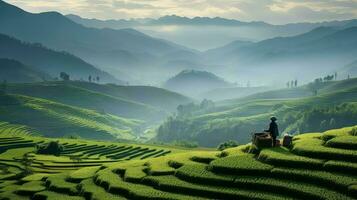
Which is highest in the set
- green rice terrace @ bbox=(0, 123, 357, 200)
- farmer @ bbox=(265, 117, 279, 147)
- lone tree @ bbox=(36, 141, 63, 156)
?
farmer @ bbox=(265, 117, 279, 147)

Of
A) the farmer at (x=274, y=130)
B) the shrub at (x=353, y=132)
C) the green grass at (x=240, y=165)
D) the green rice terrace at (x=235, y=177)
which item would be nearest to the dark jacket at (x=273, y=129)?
the farmer at (x=274, y=130)

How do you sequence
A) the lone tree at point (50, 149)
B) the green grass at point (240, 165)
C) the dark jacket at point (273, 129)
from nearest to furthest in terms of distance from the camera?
the green grass at point (240, 165) → the dark jacket at point (273, 129) → the lone tree at point (50, 149)

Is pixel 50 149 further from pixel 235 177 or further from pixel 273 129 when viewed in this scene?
pixel 235 177

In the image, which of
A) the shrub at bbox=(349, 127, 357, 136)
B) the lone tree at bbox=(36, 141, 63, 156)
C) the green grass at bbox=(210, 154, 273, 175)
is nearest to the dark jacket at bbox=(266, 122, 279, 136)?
the green grass at bbox=(210, 154, 273, 175)

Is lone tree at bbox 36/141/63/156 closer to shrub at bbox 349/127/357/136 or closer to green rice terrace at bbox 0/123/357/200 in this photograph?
green rice terrace at bbox 0/123/357/200

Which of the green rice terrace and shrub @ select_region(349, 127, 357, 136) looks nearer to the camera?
the green rice terrace

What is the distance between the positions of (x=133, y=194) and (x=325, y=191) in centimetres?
1748

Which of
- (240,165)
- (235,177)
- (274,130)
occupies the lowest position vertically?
(235,177)

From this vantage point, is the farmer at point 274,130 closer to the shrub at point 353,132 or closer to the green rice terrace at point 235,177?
the green rice terrace at point 235,177

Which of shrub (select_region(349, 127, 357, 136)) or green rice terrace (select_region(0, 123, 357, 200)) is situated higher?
shrub (select_region(349, 127, 357, 136))

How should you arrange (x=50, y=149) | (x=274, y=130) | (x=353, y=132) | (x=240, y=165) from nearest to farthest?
(x=240, y=165) → (x=353, y=132) → (x=274, y=130) → (x=50, y=149)

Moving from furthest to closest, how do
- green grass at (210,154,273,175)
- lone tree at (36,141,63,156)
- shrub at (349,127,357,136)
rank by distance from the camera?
A: 1. lone tree at (36,141,63,156)
2. shrub at (349,127,357,136)
3. green grass at (210,154,273,175)

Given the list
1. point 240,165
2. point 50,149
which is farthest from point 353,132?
point 50,149

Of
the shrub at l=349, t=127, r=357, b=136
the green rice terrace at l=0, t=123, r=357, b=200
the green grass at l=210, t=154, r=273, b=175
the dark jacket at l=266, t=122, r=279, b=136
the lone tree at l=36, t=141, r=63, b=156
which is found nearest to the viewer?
the green rice terrace at l=0, t=123, r=357, b=200
